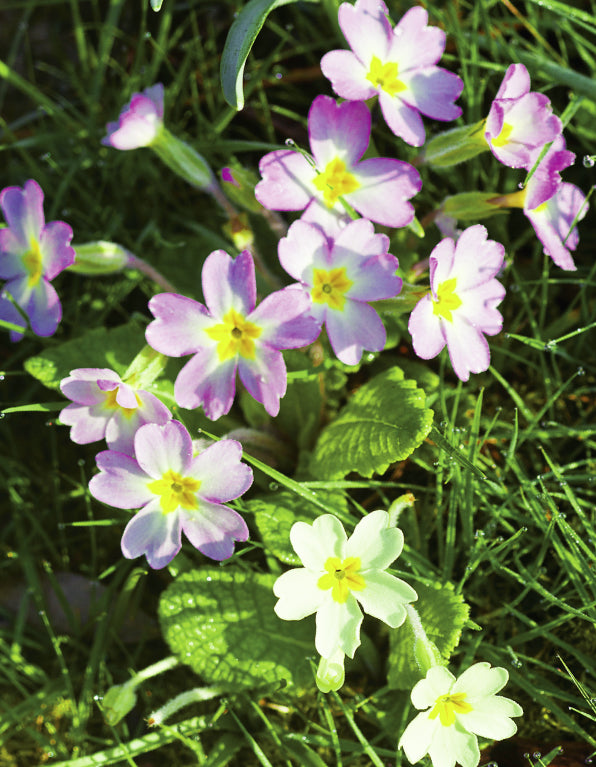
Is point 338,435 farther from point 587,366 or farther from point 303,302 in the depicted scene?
point 587,366

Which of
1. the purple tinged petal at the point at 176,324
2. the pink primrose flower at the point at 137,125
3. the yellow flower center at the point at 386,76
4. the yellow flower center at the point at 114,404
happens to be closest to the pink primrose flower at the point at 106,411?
the yellow flower center at the point at 114,404

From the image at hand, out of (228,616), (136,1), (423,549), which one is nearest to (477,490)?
(423,549)

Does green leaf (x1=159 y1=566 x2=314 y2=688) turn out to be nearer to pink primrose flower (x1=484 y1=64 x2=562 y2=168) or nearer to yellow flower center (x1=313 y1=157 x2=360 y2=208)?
yellow flower center (x1=313 y1=157 x2=360 y2=208)

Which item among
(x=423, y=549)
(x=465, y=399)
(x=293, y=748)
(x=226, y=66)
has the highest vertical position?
(x=226, y=66)

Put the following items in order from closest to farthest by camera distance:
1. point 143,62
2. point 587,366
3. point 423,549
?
point 423,549, point 587,366, point 143,62

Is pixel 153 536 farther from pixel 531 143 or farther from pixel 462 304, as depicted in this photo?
pixel 531 143

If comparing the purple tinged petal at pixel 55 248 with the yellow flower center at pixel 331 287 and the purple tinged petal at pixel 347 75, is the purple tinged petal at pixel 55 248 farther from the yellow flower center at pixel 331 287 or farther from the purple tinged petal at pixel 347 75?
the purple tinged petal at pixel 347 75

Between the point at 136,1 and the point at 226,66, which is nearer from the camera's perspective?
the point at 226,66

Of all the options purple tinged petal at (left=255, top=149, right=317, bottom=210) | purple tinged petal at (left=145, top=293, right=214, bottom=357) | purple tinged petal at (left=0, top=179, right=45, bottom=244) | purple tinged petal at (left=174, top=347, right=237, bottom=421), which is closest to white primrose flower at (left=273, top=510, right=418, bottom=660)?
purple tinged petal at (left=174, top=347, right=237, bottom=421)
